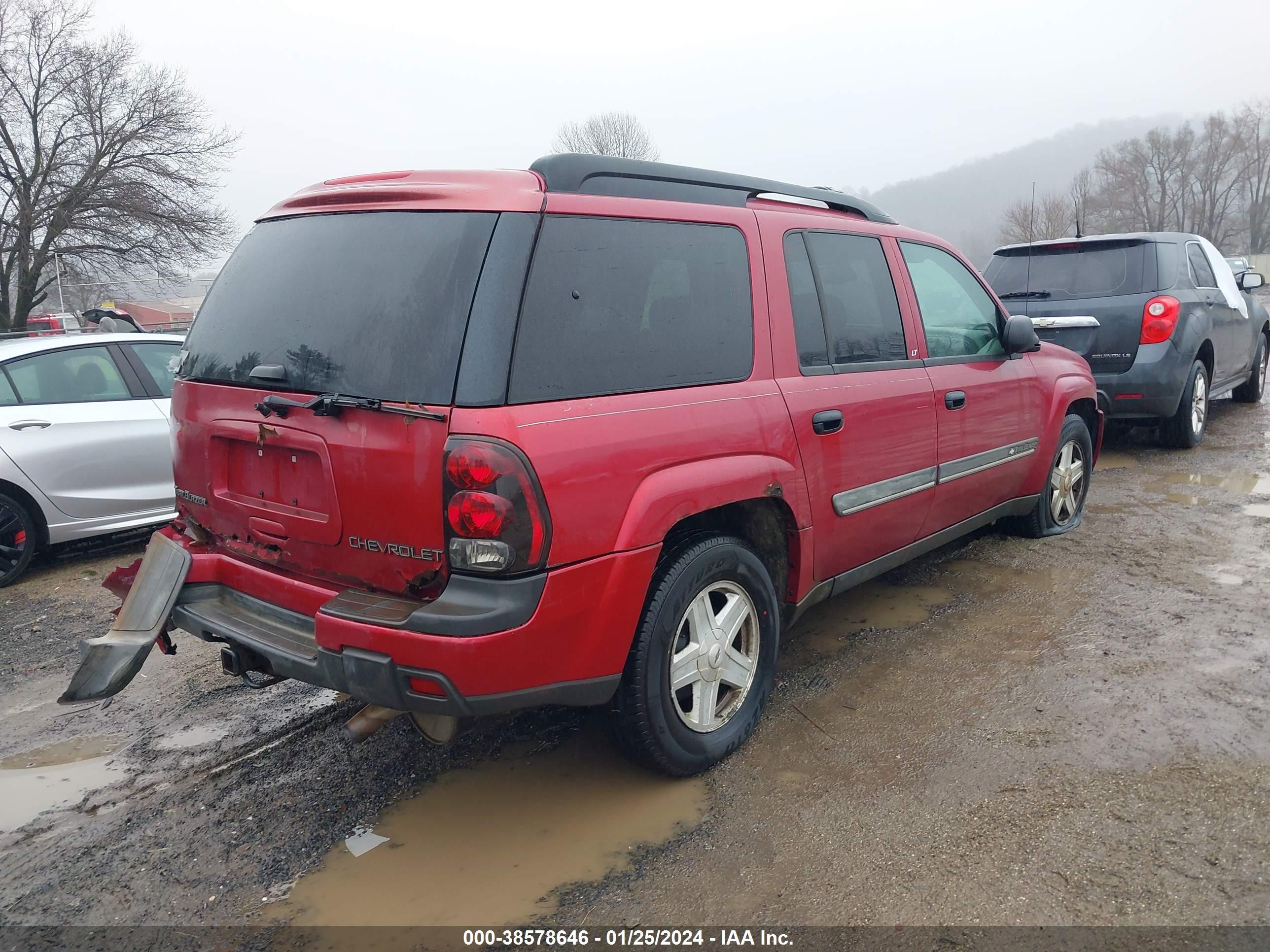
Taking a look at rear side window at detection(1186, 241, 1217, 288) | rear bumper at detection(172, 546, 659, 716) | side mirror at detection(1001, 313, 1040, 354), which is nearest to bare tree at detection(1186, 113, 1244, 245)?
rear side window at detection(1186, 241, 1217, 288)

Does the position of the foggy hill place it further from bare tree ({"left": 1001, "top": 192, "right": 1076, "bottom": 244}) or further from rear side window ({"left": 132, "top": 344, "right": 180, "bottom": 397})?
rear side window ({"left": 132, "top": 344, "right": 180, "bottom": 397})

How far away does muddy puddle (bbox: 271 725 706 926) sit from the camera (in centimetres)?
243

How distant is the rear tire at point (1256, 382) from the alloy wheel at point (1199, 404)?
7.99 feet

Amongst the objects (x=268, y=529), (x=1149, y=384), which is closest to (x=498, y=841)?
(x=268, y=529)

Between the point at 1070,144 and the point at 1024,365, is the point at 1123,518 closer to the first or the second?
the point at 1024,365

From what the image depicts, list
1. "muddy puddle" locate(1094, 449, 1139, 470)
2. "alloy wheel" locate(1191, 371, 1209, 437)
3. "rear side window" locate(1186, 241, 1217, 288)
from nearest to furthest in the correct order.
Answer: "muddy puddle" locate(1094, 449, 1139, 470) < "alloy wheel" locate(1191, 371, 1209, 437) < "rear side window" locate(1186, 241, 1217, 288)

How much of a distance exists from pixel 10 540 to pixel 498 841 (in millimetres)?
4408

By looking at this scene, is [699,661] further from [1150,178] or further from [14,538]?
[1150,178]

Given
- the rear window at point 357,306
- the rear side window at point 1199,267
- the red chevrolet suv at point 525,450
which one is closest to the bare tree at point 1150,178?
the rear side window at point 1199,267

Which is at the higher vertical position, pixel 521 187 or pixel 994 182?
pixel 994 182

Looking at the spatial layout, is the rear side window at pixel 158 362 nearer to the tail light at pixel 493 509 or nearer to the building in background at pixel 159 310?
the tail light at pixel 493 509

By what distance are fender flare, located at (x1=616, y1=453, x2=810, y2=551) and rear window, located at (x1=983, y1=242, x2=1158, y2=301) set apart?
17.3 ft

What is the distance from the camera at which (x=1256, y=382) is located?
9.94 m

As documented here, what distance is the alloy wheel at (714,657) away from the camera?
2.88 m
